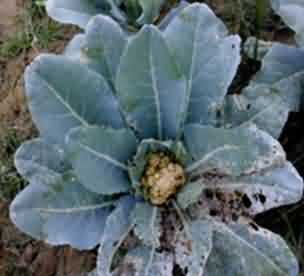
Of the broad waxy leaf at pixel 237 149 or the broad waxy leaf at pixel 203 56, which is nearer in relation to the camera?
the broad waxy leaf at pixel 237 149

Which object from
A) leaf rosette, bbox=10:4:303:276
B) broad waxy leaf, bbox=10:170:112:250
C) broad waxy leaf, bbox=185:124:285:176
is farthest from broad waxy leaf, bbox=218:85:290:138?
broad waxy leaf, bbox=10:170:112:250

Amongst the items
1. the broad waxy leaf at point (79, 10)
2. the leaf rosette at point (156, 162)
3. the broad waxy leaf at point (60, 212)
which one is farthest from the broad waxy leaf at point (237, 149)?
the broad waxy leaf at point (79, 10)

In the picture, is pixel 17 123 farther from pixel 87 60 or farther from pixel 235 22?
pixel 235 22

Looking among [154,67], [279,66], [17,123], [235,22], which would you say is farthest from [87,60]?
[235,22]

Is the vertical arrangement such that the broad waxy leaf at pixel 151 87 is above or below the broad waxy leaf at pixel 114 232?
above

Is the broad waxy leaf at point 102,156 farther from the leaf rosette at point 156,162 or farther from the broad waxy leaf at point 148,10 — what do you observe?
the broad waxy leaf at point 148,10

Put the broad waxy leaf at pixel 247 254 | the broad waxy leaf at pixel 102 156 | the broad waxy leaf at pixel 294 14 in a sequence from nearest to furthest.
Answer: the broad waxy leaf at pixel 102 156, the broad waxy leaf at pixel 247 254, the broad waxy leaf at pixel 294 14

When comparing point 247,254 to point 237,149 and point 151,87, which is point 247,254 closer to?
point 237,149

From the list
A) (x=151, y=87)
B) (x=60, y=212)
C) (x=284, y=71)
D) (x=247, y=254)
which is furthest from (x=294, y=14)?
(x=60, y=212)
